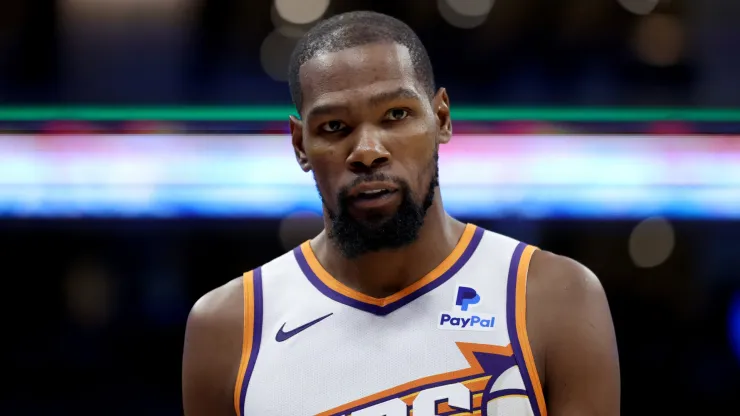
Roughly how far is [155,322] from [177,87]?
3.87 feet

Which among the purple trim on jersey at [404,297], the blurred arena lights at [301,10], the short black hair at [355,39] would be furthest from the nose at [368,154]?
the blurred arena lights at [301,10]

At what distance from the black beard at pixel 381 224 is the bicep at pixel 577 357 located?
1.02 ft

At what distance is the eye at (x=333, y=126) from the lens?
5.70 ft

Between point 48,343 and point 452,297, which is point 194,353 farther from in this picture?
point 48,343

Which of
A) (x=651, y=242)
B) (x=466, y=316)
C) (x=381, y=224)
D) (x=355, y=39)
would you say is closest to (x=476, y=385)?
(x=466, y=316)

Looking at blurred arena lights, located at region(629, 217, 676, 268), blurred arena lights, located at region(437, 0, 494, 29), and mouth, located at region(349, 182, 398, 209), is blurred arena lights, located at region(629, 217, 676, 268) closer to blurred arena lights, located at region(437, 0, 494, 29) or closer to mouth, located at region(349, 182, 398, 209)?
blurred arena lights, located at region(437, 0, 494, 29)

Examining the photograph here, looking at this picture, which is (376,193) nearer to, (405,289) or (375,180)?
(375,180)

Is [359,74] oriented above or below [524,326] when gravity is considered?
above

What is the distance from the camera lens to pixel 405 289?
1.82m

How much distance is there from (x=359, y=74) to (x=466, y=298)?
1.68 ft

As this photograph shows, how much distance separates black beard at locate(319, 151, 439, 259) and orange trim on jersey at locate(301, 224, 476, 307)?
0.29 feet

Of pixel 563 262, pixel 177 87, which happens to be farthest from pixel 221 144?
pixel 563 262

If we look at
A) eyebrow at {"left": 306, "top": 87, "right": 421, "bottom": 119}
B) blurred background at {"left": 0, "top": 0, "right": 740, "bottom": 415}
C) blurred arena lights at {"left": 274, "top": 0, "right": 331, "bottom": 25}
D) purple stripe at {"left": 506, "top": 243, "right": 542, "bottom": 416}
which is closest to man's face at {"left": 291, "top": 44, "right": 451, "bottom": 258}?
eyebrow at {"left": 306, "top": 87, "right": 421, "bottom": 119}

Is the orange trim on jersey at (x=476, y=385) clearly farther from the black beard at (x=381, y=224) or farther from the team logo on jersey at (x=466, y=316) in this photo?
the black beard at (x=381, y=224)
